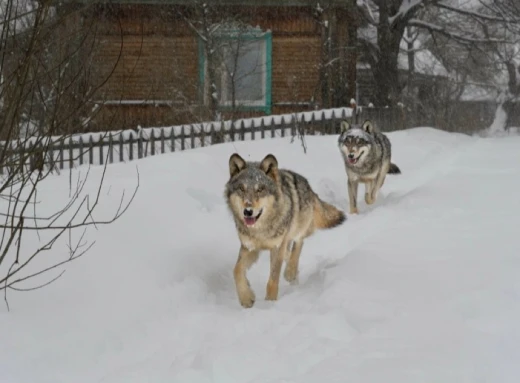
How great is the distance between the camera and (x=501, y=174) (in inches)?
485

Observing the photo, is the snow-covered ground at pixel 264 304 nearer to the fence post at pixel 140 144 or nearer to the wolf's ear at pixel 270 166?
the wolf's ear at pixel 270 166

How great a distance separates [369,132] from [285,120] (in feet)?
15.4

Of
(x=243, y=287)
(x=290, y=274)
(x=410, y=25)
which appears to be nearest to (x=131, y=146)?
(x=290, y=274)

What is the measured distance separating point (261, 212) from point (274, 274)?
0.58m

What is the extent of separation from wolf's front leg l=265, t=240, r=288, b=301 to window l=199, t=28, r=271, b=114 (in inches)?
519

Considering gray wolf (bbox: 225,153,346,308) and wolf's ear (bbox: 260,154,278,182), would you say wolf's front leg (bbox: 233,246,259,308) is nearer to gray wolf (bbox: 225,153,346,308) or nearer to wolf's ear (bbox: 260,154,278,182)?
gray wolf (bbox: 225,153,346,308)

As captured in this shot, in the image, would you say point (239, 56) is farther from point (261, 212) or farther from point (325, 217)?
point (261, 212)

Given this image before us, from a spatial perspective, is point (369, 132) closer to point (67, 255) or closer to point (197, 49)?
point (67, 255)

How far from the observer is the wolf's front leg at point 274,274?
Answer: 6.11m

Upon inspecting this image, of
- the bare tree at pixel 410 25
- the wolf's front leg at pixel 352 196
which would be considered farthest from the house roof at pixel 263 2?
the wolf's front leg at pixel 352 196

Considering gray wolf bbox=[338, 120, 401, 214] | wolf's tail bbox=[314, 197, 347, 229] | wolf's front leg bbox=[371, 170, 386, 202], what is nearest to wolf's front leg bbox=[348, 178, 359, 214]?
gray wolf bbox=[338, 120, 401, 214]

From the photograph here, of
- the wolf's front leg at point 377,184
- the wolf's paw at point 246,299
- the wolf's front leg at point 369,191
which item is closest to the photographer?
the wolf's paw at point 246,299

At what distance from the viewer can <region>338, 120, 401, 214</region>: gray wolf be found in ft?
36.0

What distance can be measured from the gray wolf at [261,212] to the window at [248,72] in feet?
42.5
